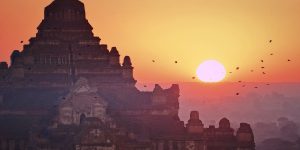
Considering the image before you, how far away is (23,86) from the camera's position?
8738 cm

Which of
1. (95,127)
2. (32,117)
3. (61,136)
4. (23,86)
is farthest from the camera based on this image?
(23,86)

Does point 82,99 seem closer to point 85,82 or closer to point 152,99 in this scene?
point 85,82

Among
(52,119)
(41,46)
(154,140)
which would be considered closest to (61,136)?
(52,119)

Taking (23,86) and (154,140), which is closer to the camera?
(154,140)

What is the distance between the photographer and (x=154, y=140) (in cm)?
7844

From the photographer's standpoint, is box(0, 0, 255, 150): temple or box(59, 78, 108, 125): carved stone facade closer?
box(0, 0, 255, 150): temple

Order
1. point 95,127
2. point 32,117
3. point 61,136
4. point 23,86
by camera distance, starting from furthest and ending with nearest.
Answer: point 23,86, point 32,117, point 61,136, point 95,127

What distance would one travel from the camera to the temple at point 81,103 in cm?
7588

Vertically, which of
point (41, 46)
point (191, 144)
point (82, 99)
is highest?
point (41, 46)

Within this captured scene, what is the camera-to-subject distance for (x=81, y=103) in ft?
260

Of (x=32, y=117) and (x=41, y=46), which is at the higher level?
(x=41, y=46)

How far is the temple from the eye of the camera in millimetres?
75875

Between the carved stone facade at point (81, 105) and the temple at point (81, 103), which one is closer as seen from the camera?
the temple at point (81, 103)

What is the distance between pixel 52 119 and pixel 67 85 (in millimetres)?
9373
